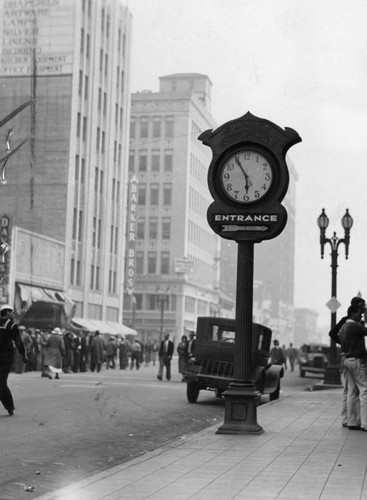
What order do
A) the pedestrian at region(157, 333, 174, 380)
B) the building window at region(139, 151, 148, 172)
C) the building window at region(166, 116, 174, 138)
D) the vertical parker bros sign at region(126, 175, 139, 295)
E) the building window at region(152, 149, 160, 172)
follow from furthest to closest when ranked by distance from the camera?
1. the building window at region(139, 151, 148, 172)
2. the building window at region(152, 149, 160, 172)
3. the building window at region(166, 116, 174, 138)
4. the vertical parker bros sign at region(126, 175, 139, 295)
5. the pedestrian at region(157, 333, 174, 380)

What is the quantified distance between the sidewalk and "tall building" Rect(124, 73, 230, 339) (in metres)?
85.2

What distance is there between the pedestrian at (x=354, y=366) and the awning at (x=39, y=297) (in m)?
34.3

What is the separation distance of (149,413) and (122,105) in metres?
54.7

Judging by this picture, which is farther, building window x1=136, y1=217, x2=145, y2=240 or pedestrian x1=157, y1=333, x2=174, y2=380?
building window x1=136, y1=217, x2=145, y2=240

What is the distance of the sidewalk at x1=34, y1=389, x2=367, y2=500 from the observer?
7.67 metres

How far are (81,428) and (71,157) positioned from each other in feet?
151

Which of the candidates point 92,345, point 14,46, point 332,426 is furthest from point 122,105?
point 332,426

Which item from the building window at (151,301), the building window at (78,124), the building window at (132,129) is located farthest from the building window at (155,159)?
the building window at (78,124)

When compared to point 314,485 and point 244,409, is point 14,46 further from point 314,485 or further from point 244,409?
point 314,485

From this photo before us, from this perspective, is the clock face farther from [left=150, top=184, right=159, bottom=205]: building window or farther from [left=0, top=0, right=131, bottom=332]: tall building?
[left=150, top=184, right=159, bottom=205]: building window

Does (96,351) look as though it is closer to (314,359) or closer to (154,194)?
(314,359)

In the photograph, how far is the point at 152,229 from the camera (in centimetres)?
10475

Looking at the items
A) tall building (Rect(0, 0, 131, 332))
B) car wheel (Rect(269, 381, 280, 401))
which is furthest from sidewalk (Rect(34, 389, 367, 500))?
tall building (Rect(0, 0, 131, 332))

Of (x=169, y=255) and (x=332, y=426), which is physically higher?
(x=169, y=255)
